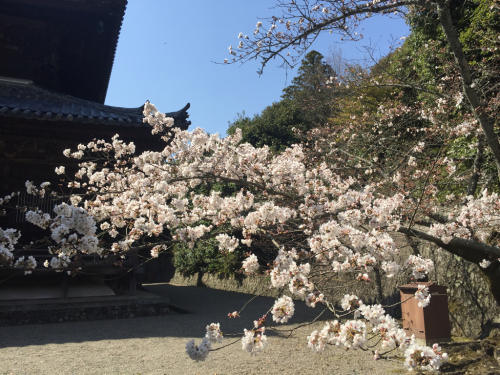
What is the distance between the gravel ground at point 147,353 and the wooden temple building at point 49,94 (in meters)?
1.26

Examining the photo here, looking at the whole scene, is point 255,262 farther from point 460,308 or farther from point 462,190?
point 462,190

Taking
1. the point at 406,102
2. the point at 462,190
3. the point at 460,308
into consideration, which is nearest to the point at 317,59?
the point at 406,102

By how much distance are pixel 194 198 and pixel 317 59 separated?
18811 millimetres

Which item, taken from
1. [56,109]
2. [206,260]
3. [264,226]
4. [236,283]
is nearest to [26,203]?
[56,109]

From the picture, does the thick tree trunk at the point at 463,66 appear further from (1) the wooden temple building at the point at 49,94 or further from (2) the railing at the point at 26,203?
(2) the railing at the point at 26,203

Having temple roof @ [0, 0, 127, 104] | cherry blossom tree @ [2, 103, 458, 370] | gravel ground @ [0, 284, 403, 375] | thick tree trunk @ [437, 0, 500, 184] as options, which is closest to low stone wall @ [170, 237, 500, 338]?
gravel ground @ [0, 284, 403, 375]

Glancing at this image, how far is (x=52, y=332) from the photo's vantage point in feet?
17.3

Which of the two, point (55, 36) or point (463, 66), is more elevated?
point (55, 36)

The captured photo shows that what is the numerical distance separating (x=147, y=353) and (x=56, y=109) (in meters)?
4.05

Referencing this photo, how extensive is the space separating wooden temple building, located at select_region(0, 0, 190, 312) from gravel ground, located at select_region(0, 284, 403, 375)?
49.5 inches

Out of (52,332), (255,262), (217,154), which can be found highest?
(217,154)

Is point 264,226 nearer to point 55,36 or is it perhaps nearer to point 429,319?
point 429,319

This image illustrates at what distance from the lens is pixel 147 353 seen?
4.34 metres

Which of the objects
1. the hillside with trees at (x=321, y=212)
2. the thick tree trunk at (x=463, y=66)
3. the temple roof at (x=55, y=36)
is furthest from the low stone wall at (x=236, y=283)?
the temple roof at (x=55, y=36)
